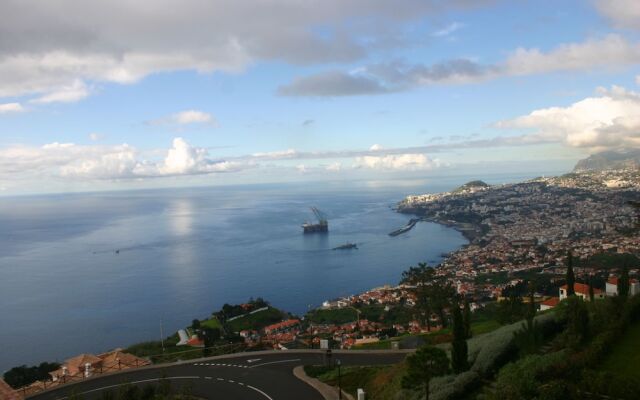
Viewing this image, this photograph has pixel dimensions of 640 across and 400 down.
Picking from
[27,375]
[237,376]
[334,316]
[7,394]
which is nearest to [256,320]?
[334,316]

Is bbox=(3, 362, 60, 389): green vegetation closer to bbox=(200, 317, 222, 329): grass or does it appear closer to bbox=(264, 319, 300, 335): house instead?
bbox=(200, 317, 222, 329): grass

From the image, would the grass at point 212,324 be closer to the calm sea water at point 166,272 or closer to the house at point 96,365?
the calm sea water at point 166,272

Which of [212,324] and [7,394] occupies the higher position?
[7,394]

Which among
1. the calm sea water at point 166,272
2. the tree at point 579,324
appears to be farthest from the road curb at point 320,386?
the calm sea water at point 166,272

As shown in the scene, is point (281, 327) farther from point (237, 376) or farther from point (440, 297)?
point (237, 376)

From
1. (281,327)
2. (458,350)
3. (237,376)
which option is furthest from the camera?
(281,327)

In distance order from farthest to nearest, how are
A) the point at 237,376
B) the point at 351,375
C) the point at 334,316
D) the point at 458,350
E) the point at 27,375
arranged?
1. the point at 334,316
2. the point at 27,375
3. the point at 237,376
4. the point at 351,375
5. the point at 458,350

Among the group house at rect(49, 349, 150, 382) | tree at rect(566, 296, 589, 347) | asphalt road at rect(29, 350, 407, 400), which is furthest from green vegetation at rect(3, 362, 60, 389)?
tree at rect(566, 296, 589, 347)
